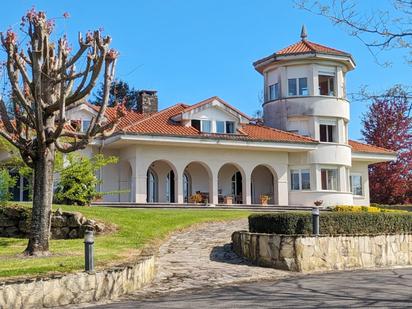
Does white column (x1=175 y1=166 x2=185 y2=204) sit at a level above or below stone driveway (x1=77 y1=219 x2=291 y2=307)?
above

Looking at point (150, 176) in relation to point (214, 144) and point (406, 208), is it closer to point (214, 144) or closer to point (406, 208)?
point (214, 144)

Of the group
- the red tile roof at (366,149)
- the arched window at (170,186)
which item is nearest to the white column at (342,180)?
the red tile roof at (366,149)

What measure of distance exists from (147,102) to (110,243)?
22295 millimetres

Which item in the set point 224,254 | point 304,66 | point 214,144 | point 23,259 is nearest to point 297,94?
point 304,66

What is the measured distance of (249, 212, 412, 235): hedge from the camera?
626 inches

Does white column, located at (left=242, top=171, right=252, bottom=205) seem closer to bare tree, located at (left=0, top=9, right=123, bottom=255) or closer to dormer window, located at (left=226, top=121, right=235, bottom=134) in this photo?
dormer window, located at (left=226, top=121, right=235, bottom=134)

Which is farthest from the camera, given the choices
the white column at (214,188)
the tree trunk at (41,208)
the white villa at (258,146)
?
the white column at (214,188)

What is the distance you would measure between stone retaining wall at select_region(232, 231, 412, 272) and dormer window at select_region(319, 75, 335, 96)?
19.8 m

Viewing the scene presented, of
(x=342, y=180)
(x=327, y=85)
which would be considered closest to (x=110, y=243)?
(x=342, y=180)

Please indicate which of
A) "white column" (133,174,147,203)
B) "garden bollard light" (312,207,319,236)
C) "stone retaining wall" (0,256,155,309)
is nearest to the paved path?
"stone retaining wall" (0,256,155,309)

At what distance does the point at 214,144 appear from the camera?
104 ft

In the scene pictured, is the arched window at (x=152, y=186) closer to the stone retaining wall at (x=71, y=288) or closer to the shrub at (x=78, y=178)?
the shrub at (x=78, y=178)

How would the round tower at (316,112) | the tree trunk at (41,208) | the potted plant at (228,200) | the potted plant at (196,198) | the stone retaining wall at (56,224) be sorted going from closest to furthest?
the tree trunk at (41,208) → the stone retaining wall at (56,224) → the potted plant at (196,198) → the potted plant at (228,200) → the round tower at (316,112)

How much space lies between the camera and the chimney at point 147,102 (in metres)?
37.6
